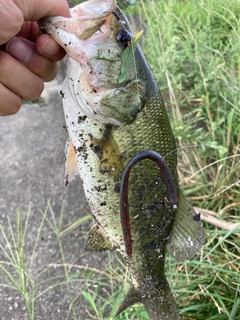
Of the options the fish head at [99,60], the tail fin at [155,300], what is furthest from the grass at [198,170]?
the fish head at [99,60]

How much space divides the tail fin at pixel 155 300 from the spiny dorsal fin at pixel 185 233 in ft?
0.47

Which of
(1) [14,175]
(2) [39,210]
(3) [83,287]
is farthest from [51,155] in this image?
(3) [83,287]

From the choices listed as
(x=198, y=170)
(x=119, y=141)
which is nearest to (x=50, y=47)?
(x=119, y=141)

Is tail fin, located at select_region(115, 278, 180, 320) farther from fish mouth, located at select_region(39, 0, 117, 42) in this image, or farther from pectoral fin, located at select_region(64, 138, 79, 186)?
fish mouth, located at select_region(39, 0, 117, 42)

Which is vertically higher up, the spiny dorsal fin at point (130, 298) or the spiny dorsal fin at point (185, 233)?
the spiny dorsal fin at point (185, 233)

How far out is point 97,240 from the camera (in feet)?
4.82

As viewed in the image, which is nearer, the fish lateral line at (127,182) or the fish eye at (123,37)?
the fish lateral line at (127,182)

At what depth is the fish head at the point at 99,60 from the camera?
44.0 inches

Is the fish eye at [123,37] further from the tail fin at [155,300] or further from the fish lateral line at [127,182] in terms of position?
the tail fin at [155,300]

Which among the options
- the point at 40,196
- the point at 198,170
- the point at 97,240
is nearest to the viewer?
the point at 97,240

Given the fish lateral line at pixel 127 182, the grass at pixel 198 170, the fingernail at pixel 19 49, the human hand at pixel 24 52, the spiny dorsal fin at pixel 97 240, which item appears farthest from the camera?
the grass at pixel 198 170

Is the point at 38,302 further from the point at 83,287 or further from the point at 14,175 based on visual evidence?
the point at 14,175

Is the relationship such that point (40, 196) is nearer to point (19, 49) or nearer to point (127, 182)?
point (19, 49)

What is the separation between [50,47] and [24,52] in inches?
6.0
